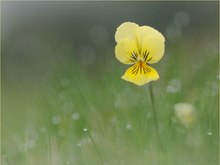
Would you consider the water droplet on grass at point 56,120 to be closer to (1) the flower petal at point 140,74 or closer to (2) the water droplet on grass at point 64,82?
(2) the water droplet on grass at point 64,82

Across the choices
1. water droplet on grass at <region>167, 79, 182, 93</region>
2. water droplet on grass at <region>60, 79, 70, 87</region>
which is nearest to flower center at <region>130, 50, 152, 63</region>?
water droplet on grass at <region>167, 79, 182, 93</region>

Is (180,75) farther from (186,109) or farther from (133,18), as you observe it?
(133,18)

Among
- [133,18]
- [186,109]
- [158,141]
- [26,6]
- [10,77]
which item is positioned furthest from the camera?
[26,6]

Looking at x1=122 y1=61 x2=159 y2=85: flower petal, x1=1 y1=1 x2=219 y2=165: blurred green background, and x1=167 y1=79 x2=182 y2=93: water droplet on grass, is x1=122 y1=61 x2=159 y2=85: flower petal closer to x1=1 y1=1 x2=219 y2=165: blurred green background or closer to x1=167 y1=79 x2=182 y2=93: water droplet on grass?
x1=1 y1=1 x2=219 y2=165: blurred green background

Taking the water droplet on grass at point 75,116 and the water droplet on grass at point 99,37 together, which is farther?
the water droplet on grass at point 99,37

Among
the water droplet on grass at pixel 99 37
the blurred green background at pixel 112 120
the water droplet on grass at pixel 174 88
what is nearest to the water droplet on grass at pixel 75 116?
the blurred green background at pixel 112 120

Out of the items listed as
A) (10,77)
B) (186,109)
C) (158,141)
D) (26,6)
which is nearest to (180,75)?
(186,109)
